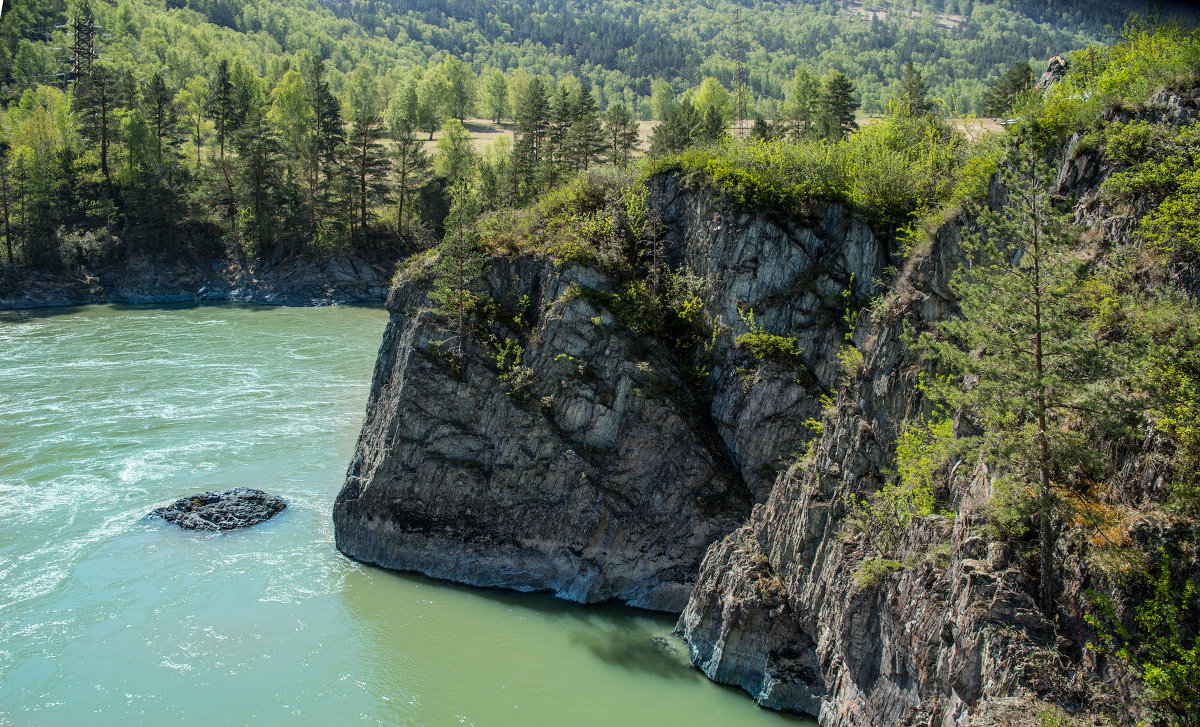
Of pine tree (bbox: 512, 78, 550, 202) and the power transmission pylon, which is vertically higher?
the power transmission pylon

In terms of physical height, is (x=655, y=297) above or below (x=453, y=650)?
above

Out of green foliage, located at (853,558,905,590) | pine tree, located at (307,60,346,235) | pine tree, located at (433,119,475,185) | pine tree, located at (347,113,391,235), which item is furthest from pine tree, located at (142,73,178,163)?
green foliage, located at (853,558,905,590)

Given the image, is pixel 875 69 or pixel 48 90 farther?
pixel 875 69

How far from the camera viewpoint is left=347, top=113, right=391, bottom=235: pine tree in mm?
61875

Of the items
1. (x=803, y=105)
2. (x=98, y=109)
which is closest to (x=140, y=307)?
(x=98, y=109)

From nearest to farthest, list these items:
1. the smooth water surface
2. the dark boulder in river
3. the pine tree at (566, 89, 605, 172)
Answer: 1. the smooth water surface
2. the dark boulder in river
3. the pine tree at (566, 89, 605, 172)

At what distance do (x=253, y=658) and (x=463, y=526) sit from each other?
20.2 feet

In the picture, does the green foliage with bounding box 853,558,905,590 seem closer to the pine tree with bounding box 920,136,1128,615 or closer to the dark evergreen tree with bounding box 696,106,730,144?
the pine tree with bounding box 920,136,1128,615

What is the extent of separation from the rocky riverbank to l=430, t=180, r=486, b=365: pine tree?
139ft

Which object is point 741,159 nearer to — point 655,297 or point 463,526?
point 655,297

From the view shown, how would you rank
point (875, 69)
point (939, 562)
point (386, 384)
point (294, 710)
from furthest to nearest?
point (875, 69)
point (386, 384)
point (294, 710)
point (939, 562)

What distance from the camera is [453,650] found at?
64.3 ft

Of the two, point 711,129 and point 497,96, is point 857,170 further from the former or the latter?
point 497,96

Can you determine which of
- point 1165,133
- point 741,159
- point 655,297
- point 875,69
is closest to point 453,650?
point 655,297
